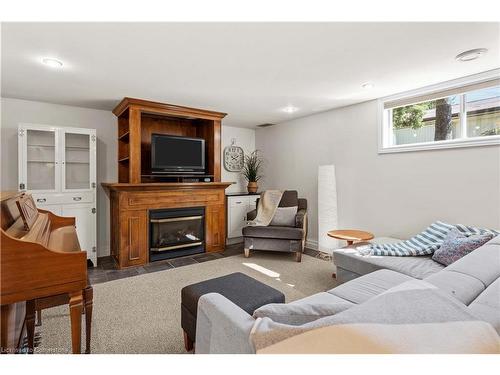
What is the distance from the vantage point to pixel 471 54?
2.31 metres

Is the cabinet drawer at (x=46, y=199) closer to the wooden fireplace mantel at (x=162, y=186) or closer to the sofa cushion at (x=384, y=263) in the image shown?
the wooden fireplace mantel at (x=162, y=186)

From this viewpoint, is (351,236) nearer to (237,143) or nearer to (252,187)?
(252,187)

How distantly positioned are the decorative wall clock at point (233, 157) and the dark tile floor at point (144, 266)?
1.78 m

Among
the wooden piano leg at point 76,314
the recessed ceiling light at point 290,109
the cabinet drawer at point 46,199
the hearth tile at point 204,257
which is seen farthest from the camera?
the recessed ceiling light at point 290,109

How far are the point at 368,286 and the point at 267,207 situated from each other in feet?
8.64

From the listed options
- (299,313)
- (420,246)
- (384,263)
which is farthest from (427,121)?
(299,313)

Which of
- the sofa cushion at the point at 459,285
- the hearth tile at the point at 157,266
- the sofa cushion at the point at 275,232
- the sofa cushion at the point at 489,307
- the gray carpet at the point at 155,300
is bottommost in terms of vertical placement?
the gray carpet at the point at 155,300

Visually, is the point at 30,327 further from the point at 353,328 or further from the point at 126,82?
the point at 126,82

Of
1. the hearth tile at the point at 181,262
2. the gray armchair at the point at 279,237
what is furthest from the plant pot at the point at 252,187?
the hearth tile at the point at 181,262

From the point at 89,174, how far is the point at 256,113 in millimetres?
2648

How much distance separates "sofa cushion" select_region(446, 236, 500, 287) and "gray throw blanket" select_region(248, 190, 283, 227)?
266 centimetres

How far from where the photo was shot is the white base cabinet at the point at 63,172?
Answer: 3.43 m

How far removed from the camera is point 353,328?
0.80 metres
